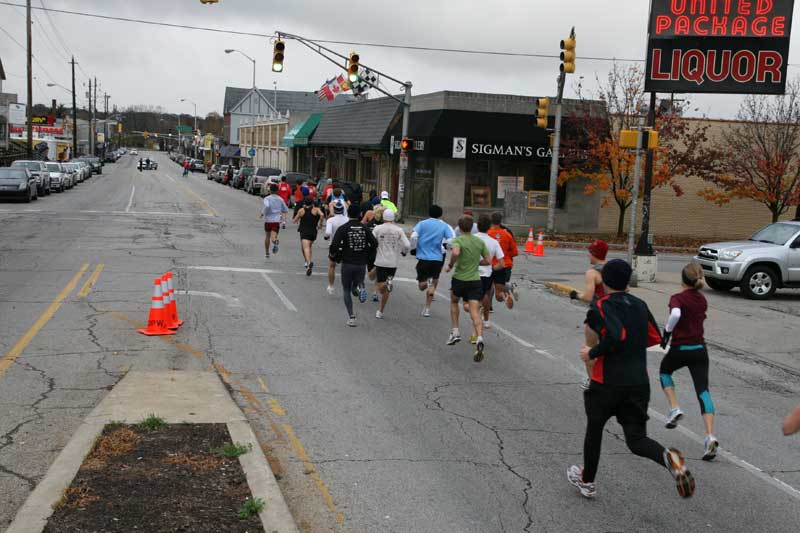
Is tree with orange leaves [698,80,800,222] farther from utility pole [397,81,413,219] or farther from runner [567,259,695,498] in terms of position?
runner [567,259,695,498]

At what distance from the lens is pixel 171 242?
75.8ft

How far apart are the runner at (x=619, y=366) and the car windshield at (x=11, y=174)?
3623 cm

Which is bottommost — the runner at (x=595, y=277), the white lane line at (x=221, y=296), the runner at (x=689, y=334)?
the white lane line at (x=221, y=296)

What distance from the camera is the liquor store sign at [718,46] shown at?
2106 centimetres

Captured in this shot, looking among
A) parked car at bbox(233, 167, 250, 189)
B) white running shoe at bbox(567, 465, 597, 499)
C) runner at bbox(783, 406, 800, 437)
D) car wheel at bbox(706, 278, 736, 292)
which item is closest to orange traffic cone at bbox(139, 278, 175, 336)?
white running shoe at bbox(567, 465, 597, 499)

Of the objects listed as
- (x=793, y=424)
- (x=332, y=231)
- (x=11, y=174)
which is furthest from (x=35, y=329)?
(x=11, y=174)

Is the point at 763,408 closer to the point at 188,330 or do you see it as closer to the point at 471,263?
the point at 471,263

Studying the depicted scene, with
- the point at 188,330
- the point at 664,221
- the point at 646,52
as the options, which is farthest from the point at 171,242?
the point at 664,221

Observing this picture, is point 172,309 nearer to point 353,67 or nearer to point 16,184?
point 353,67

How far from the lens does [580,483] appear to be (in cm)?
625

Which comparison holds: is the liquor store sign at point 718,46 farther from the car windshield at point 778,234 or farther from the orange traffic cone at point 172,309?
the orange traffic cone at point 172,309

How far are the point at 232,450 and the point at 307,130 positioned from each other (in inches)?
2078

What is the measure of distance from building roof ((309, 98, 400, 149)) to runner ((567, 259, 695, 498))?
33.8 meters

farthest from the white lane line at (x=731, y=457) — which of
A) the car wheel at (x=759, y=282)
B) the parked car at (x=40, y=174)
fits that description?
the parked car at (x=40, y=174)
